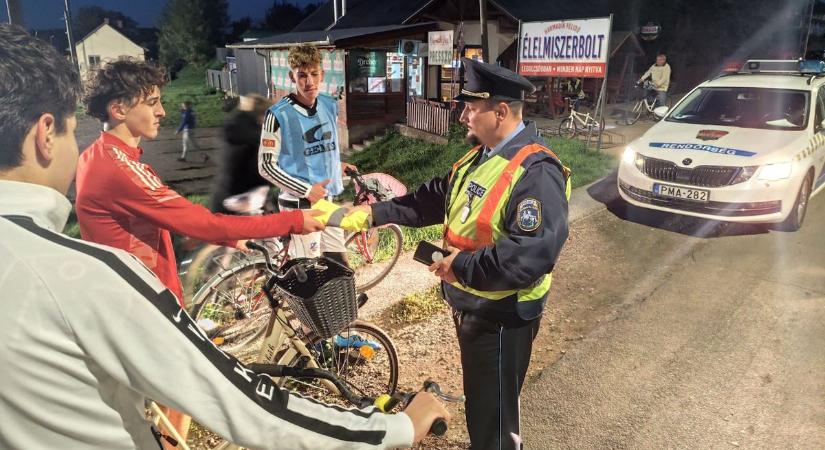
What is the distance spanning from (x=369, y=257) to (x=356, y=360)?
7.05 feet

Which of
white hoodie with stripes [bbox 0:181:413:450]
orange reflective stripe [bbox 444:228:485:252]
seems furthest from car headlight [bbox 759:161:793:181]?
white hoodie with stripes [bbox 0:181:413:450]

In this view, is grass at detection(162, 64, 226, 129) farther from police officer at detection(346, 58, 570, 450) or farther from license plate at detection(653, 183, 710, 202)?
police officer at detection(346, 58, 570, 450)

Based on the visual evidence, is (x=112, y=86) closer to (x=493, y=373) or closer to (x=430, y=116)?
(x=493, y=373)

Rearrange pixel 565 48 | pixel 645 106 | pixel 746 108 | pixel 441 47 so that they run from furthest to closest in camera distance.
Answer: pixel 645 106
pixel 441 47
pixel 565 48
pixel 746 108

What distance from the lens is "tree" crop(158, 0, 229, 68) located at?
234ft

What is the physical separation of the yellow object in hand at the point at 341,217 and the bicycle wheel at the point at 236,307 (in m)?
1.43

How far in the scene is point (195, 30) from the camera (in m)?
71.8

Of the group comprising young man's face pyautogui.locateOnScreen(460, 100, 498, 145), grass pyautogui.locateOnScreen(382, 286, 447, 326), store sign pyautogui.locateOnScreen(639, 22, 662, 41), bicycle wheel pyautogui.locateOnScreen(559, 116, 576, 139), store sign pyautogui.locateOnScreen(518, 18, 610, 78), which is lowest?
grass pyautogui.locateOnScreen(382, 286, 447, 326)

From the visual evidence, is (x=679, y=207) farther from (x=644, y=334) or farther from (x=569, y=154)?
(x=569, y=154)

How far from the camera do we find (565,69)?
1160 centimetres

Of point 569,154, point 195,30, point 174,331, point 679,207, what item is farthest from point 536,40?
point 195,30

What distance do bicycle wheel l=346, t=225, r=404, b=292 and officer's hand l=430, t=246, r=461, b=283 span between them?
9.71 ft

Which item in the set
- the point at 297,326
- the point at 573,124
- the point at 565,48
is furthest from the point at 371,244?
the point at 573,124

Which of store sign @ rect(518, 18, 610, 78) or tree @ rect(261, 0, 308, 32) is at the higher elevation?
tree @ rect(261, 0, 308, 32)
